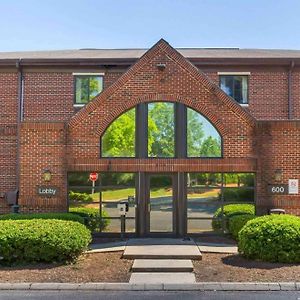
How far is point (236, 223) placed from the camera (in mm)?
14453

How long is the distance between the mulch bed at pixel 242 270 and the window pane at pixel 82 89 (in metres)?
10.6

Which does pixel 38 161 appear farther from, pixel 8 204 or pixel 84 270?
pixel 84 270

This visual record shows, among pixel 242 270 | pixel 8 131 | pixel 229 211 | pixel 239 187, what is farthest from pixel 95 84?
pixel 242 270

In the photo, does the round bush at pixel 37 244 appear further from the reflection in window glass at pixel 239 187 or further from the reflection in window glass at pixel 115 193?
the reflection in window glass at pixel 239 187

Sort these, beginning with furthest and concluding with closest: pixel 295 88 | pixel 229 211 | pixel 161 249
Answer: pixel 295 88 < pixel 229 211 < pixel 161 249

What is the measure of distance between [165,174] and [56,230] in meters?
5.37

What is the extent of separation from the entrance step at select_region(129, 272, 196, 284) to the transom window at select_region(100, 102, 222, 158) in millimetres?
5680

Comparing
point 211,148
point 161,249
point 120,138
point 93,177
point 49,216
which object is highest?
point 120,138

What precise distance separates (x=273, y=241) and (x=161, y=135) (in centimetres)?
596

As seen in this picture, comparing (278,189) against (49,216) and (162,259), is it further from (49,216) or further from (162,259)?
(49,216)

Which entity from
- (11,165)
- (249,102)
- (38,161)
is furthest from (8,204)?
(249,102)

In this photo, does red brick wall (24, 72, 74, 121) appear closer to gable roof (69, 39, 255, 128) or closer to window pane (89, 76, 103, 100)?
window pane (89, 76, 103, 100)

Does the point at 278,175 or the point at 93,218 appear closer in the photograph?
the point at 278,175

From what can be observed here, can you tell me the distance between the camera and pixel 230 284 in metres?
9.54
